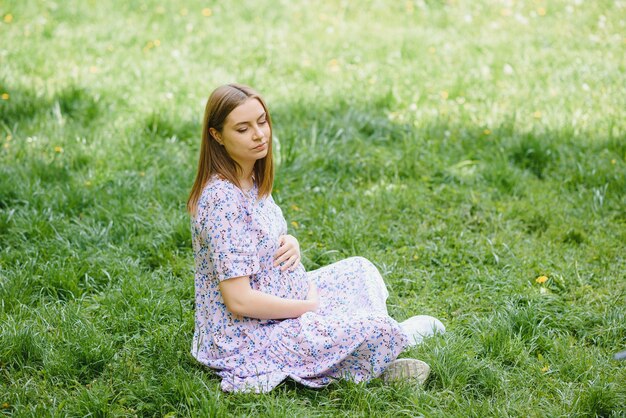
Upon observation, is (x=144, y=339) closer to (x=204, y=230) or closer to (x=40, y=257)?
(x=204, y=230)

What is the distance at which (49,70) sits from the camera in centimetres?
586

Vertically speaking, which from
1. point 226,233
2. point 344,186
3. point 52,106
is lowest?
point 344,186

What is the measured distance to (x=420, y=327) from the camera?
3281 mm

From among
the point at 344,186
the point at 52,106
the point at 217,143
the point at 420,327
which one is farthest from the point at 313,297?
the point at 52,106

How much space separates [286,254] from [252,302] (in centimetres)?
28

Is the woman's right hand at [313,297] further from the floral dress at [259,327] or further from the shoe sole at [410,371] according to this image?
the shoe sole at [410,371]

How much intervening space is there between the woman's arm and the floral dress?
0.04 metres

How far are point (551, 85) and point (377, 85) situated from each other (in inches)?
51.1

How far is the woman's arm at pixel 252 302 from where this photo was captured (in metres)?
2.82

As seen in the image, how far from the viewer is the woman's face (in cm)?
283

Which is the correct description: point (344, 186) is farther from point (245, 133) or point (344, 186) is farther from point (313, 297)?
point (245, 133)

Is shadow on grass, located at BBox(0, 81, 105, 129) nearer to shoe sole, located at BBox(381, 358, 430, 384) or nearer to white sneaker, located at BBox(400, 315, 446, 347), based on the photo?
white sneaker, located at BBox(400, 315, 446, 347)

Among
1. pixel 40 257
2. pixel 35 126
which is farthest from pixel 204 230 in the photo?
pixel 35 126

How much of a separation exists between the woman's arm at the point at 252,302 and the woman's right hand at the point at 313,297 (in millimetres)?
96
